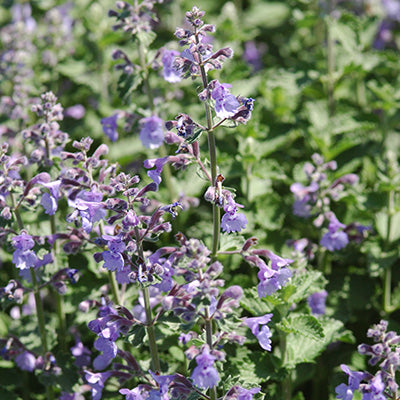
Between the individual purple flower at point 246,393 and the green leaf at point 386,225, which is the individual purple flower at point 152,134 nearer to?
the individual purple flower at point 246,393

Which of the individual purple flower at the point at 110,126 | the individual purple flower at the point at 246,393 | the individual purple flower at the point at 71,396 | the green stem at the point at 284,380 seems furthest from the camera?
the individual purple flower at the point at 110,126

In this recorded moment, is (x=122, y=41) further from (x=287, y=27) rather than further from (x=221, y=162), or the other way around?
(x=221, y=162)

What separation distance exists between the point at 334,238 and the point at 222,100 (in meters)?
2.03

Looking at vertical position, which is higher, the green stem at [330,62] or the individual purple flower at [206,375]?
the green stem at [330,62]

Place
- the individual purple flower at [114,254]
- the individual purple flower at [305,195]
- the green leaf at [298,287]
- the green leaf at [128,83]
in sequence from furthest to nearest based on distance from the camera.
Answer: the green leaf at [128,83], the individual purple flower at [305,195], the green leaf at [298,287], the individual purple flower at [114,254]

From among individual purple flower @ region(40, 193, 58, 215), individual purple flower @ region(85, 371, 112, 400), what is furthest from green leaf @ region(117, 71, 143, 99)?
individual purple flower @ region(85, 371, 112, 400)

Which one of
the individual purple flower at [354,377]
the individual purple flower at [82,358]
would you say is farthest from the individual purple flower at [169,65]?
the individual purple flower at [354,377]

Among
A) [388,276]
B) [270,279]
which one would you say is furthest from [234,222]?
[388,276]

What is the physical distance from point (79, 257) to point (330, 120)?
3.23 metres

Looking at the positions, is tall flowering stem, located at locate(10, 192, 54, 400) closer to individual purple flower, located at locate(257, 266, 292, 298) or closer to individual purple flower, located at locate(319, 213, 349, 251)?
individual purple flower, located at locate(257, 266, 292, 298)

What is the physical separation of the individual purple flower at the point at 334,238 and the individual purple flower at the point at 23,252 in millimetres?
2500

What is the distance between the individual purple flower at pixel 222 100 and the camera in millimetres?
3730

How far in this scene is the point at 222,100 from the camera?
374 centimetres

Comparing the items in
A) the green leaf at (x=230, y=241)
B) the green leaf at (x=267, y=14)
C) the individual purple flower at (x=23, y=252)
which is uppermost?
the green leaf at (x=267, y=14)
